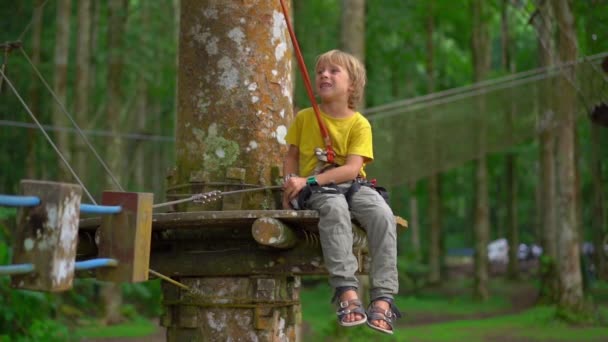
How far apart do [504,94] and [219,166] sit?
8873 mm

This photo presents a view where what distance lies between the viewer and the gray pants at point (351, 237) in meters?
3.56

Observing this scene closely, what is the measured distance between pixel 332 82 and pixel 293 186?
0.54 meters

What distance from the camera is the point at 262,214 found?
3.46m

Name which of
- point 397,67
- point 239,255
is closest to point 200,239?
point 239,255

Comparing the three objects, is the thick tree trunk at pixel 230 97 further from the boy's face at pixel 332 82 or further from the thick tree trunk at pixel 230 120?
the boy's face at pixel 332 82

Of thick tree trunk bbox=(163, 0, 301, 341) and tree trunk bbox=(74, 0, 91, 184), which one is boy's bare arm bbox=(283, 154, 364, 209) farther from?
tree trunk bbox=(74, 0, 91, 184)

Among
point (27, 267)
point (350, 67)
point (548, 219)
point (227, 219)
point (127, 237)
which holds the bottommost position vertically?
point (27, 267)

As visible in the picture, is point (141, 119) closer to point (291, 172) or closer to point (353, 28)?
point (353, 28)


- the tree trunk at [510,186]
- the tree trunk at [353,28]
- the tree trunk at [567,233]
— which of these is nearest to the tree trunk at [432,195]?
the tree trunk at [510,186]

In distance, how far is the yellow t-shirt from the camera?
3.90 metres

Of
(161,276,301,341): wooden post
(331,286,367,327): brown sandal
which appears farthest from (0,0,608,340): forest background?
(331,286,367,327): brown sandal

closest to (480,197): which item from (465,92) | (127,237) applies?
(465,92)

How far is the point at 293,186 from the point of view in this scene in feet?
12.4

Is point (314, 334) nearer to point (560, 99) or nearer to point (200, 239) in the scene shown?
point (560, 99)
